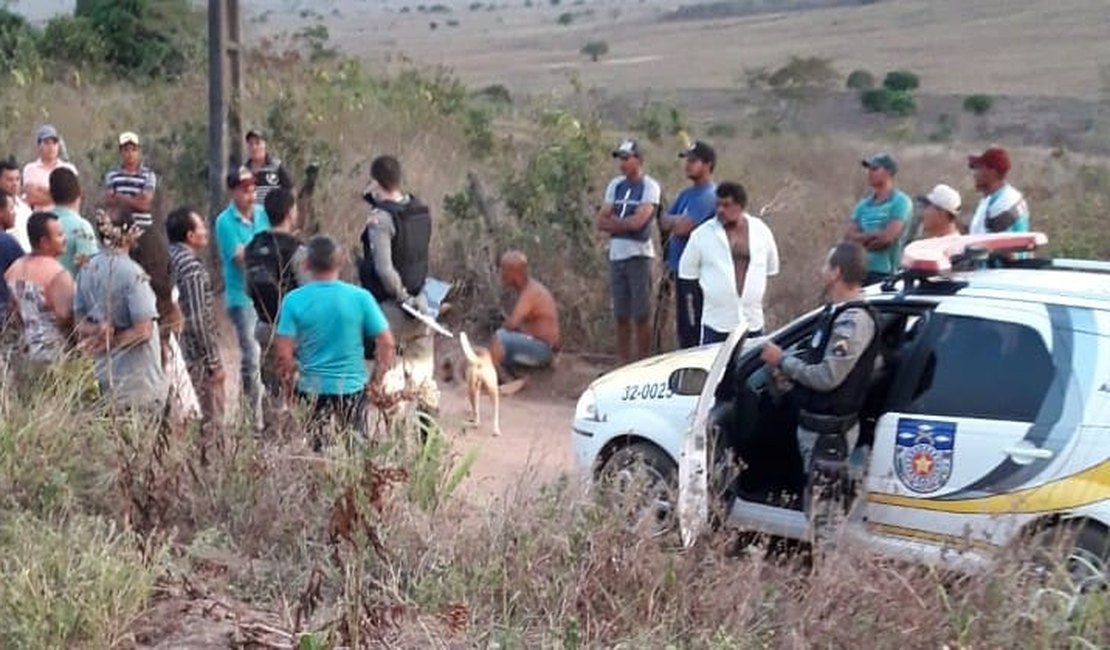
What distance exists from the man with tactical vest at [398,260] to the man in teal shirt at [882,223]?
278 centimetres

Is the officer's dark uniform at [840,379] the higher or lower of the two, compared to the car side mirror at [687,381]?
higher

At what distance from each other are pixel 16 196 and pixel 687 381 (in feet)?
16.8

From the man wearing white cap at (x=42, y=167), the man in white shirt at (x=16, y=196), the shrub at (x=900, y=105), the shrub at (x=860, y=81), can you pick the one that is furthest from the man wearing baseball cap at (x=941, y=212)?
the shrub at (x=860, y=81)

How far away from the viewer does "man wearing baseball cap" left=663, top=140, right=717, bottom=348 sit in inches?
425

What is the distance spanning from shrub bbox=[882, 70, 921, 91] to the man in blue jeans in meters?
38.9

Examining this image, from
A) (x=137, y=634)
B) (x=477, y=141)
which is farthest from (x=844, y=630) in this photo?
(x=477, y=141)

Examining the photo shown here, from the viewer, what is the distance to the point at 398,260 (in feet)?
31.1

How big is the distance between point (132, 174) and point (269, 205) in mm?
3345

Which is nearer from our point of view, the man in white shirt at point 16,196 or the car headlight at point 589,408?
the car headlight at point 589,408

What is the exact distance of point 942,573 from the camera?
5777 mm

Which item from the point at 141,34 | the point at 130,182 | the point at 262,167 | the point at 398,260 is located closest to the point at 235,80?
the point at 262,167

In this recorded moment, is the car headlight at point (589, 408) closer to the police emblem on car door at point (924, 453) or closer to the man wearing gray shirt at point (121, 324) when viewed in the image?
the police emblem on car door at point (924, 453)

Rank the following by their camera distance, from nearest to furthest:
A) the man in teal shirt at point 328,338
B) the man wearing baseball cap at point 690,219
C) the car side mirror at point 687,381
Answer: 1. the man in teal shirt at point 328,338
2. the car side mirror at point 687,381
3. the man wearing baseball cap at point 690,219

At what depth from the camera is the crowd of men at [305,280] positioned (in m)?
7.88
